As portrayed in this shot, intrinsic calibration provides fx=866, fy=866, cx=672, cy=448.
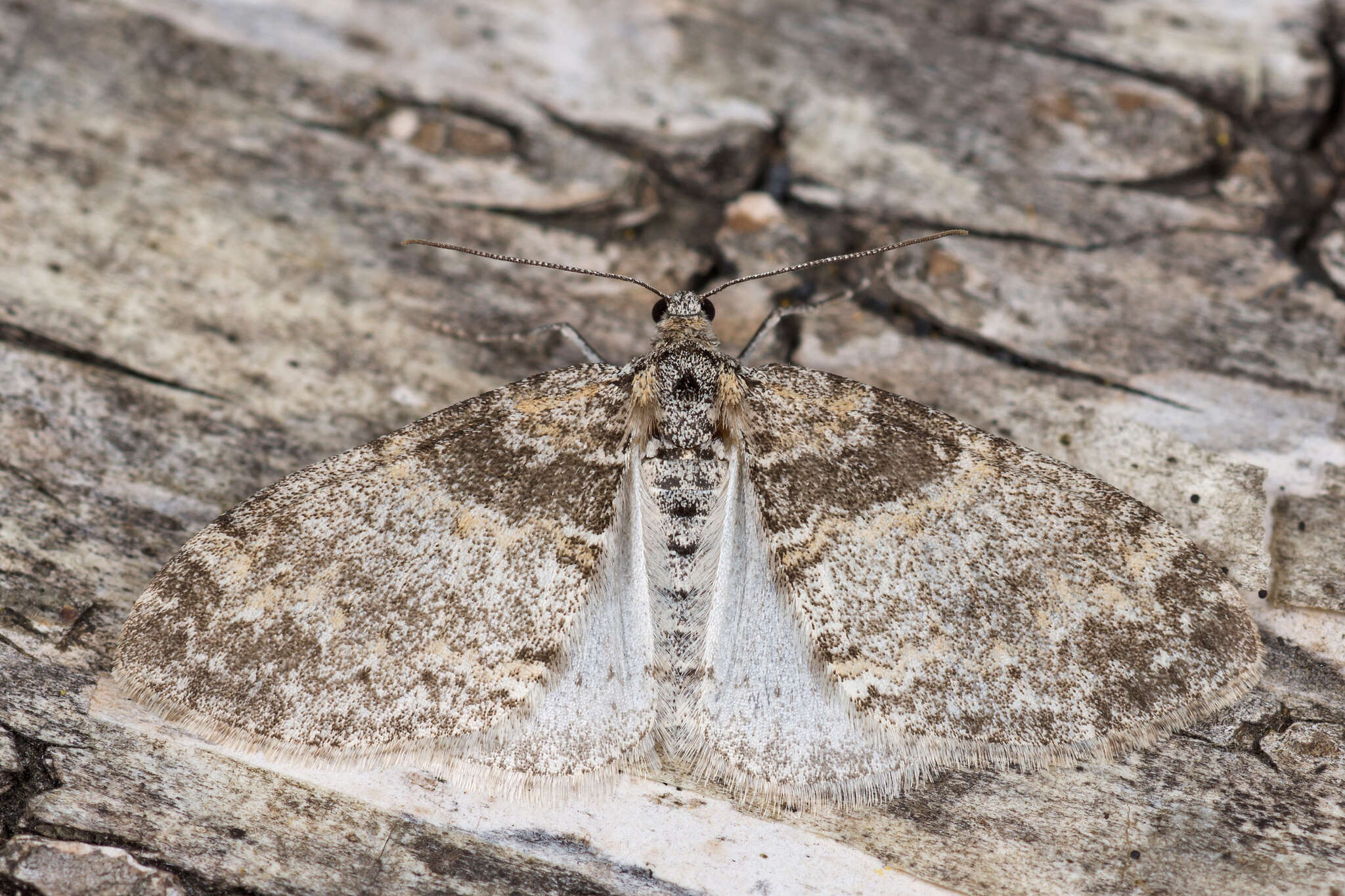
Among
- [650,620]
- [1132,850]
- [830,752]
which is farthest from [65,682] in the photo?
[1132,850]

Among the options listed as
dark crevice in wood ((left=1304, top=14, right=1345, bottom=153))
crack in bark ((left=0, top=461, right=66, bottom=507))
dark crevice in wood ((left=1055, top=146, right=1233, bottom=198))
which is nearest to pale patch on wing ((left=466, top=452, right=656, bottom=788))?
crack in bark ((left=0, top=461, right=66, bottom=507))

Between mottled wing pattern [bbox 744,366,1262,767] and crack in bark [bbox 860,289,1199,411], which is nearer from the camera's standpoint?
mottled wing pattern [bbox 744,366,1262,767]

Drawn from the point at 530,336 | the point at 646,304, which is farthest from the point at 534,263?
the point at 646,304

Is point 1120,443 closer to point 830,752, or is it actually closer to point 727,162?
point 830,752

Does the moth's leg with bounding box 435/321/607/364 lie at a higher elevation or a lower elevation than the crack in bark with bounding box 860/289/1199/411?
lower

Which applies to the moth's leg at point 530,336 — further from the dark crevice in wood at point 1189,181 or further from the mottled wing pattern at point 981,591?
the dark crevice in wood at point 1189,181

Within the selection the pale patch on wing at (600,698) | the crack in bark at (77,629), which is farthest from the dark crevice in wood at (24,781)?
the pale patch on wing at (600,698)

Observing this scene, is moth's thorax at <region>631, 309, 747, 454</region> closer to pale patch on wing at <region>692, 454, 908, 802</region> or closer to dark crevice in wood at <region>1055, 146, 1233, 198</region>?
pale patch on wing at <region>692, 454, 908, 802</region>
